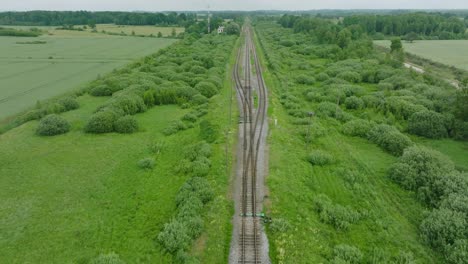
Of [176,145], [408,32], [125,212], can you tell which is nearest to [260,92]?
[176,145]

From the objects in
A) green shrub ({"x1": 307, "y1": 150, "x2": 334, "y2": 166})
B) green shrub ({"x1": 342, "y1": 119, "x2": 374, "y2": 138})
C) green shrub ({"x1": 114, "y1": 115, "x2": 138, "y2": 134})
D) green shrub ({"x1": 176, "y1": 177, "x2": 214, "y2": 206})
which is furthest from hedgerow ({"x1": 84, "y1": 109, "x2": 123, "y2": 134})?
green shrub ({"x1": 342, "y1": 119, "x2": 374, "y2": 138})

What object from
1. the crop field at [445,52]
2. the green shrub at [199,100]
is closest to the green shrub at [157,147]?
the green shrub at [199,100]

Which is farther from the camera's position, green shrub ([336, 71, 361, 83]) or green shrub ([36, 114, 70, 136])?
green shrub ([336, 71, 361, 83])

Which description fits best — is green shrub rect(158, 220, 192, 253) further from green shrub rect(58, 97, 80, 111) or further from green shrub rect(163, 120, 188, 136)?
green shrub rect(58, 97, 80, 111)

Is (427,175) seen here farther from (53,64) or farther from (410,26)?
(410,26)

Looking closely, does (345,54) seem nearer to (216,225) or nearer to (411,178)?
(411,178)

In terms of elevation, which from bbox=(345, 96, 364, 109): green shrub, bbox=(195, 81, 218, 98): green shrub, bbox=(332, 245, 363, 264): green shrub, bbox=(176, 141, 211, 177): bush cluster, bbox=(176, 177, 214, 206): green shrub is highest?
bbox=(195, 81, 218, 98): green shrub

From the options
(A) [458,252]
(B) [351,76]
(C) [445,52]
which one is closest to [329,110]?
(B) [351,76]
